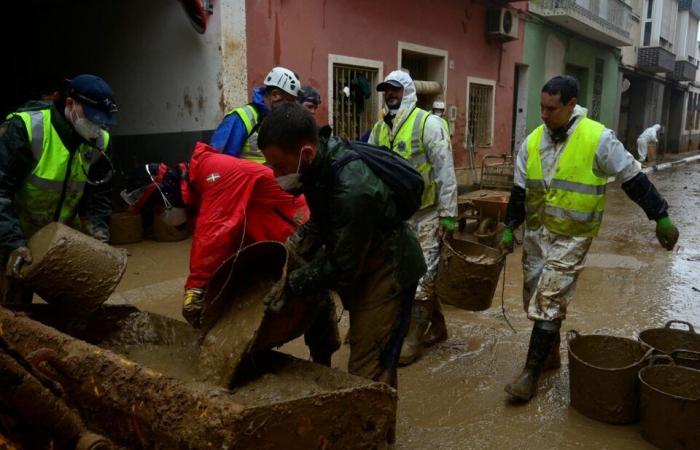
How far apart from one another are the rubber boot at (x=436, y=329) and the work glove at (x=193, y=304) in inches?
75.4

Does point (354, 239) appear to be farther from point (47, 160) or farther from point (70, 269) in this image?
point (47, 160)

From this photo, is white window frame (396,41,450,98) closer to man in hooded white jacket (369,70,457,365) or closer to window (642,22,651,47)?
man in hooded white jacket (369,70,457,365)

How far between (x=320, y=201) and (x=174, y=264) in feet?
13.5

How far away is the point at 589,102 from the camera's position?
1809 cm

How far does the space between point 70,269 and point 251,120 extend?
1594 millimetres

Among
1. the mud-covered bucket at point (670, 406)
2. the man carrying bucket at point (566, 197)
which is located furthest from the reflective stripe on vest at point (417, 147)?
the mud-covered bucket at point (670, 406)

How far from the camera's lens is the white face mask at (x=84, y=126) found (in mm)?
3074

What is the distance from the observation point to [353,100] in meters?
8.66

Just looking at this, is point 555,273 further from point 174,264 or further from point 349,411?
point 174,264

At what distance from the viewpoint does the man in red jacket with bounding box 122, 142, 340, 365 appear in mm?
2662

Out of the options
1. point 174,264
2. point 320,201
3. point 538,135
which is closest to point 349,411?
point 320,201

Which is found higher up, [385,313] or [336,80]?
[336,80]

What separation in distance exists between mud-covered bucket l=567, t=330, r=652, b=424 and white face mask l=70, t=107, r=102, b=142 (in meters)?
2.83

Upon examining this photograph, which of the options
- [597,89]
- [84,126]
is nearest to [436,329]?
[84,126]
